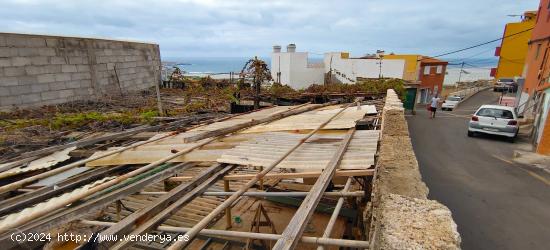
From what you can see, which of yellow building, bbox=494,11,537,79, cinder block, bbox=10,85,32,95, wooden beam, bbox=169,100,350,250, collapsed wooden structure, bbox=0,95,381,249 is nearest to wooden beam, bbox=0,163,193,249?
collapsed wooden structure, bbox=0,95,381,249

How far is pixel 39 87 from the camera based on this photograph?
9641 millimetres

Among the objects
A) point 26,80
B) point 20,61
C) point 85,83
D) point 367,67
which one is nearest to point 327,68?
point 367,67

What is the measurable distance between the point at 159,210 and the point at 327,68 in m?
36.1

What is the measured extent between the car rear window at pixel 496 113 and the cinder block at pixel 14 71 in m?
17.9

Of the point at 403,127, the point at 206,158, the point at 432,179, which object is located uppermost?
the point at 403,127

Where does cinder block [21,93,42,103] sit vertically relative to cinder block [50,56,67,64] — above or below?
below

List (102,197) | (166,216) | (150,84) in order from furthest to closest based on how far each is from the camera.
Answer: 1. (150,84)
2. (102,197)
3. (166,216)

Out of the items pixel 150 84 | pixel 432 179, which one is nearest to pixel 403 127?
pixel 432 179

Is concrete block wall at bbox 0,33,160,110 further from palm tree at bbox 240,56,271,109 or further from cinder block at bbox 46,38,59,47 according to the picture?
palm tree at bbox 240,56,271,109

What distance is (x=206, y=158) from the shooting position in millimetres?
3963

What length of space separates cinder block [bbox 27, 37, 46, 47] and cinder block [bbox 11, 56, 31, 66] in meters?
0.46

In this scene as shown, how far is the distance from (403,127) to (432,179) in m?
5.37

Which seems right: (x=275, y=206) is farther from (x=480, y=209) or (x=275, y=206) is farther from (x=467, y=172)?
(x=467, y=172)

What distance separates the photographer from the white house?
30625 mm
